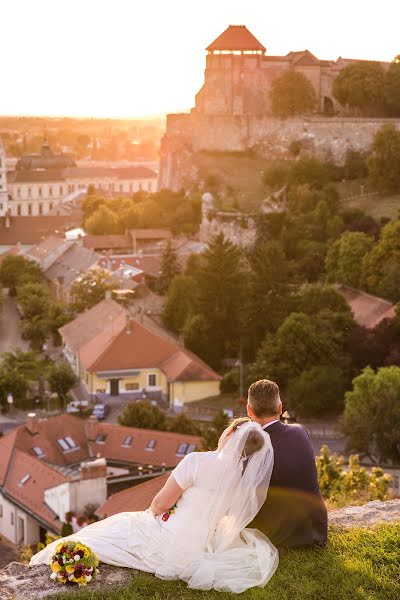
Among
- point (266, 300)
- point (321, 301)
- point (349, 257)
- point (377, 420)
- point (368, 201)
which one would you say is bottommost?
point (377, 420)

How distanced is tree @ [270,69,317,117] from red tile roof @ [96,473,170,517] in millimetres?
37714

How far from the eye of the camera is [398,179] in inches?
1663

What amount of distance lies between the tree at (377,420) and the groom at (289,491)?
1732cm

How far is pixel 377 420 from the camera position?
2383 cm

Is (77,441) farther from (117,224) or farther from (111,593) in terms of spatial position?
(117,224)

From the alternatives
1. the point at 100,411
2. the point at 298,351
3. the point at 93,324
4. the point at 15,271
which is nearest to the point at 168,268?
the point at 93,324

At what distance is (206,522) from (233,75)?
51490 millimetres

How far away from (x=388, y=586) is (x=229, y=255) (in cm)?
2909

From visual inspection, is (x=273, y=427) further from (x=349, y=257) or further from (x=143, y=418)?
(x=349, y=257)

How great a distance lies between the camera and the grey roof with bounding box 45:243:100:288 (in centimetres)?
4706

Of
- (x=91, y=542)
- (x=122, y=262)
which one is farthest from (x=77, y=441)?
(x=122, y=262)

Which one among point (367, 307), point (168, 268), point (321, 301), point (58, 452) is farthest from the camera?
point (168, 268)

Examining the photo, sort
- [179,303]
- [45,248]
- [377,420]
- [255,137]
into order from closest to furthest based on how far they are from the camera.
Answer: [377,420] < [179,303] < [255,137] < [45,248]

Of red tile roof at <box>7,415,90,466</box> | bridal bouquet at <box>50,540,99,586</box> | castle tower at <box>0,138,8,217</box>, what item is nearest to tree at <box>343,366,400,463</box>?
red tile roof at <box>7,415,90,466</box>
